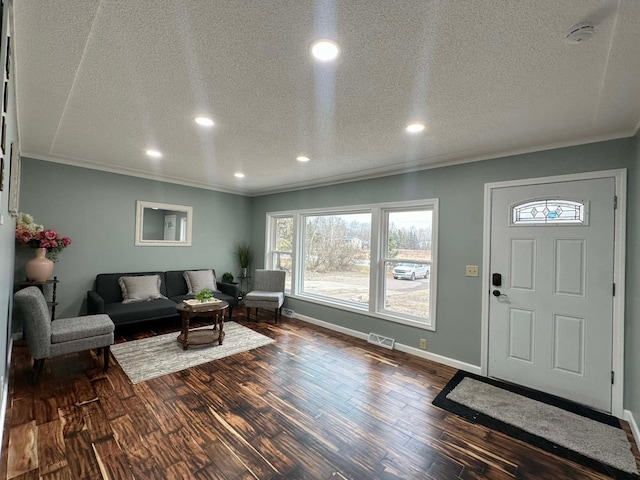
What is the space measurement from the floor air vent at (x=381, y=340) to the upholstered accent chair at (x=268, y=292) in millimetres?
1696

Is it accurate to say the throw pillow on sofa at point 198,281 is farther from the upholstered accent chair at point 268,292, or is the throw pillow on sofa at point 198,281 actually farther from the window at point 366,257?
the window at point 366,257

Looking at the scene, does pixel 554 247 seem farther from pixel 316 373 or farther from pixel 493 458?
pixel 316 373

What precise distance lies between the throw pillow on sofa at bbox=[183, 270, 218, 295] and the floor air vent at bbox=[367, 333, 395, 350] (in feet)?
9.79

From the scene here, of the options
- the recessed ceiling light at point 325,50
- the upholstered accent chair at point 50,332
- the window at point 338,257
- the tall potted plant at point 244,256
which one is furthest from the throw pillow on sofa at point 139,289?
the recessed ceiling light at point 325,50

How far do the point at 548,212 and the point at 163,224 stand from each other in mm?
5490

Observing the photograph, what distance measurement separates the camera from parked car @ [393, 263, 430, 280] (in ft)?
12.2

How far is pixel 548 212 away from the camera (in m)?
2.79

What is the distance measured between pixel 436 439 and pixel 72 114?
3.95 m

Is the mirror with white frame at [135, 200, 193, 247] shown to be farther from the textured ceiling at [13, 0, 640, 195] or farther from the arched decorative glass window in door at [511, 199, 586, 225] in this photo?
the arched decorative glass window in door at [511, 199, 586, 225]

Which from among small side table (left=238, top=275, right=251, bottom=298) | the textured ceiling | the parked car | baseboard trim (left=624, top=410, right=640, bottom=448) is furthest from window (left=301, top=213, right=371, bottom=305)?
baseboard trim (left=624, top=410, right=640, bottom=448)

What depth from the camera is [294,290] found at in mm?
Answer: 5312

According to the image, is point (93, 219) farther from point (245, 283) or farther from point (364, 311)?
point (364, 311)

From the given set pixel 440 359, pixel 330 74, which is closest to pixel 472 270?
pixel 440 359

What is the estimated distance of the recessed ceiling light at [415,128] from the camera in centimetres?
246
